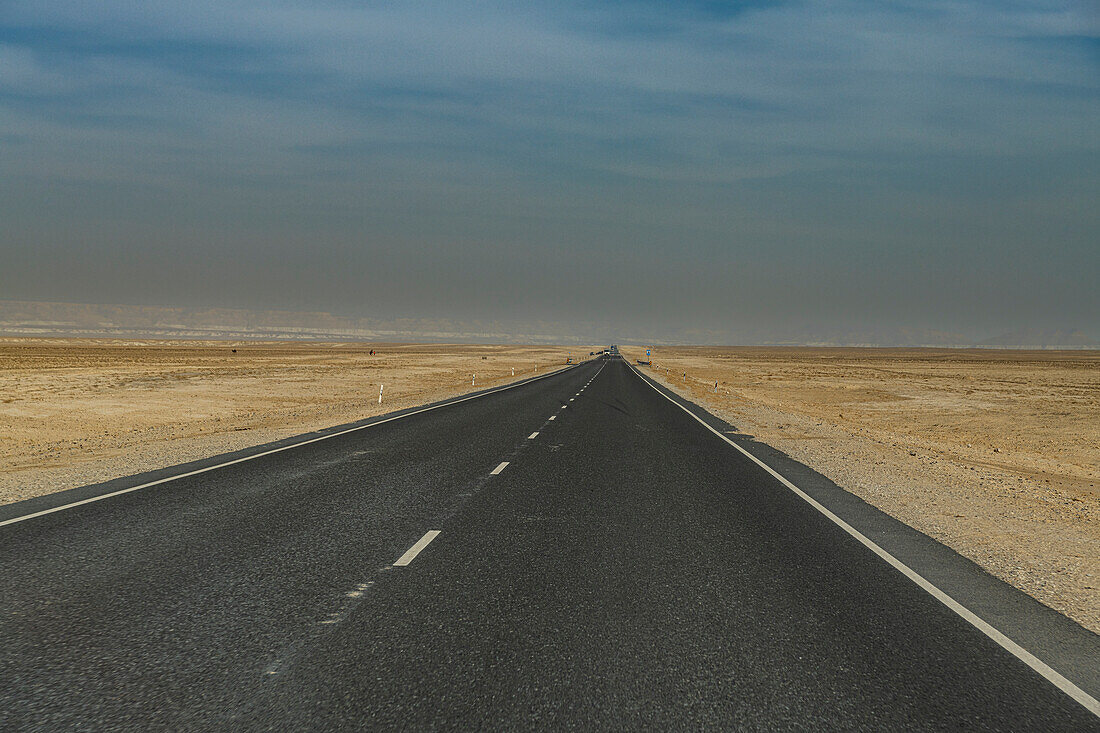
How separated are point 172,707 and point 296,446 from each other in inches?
472

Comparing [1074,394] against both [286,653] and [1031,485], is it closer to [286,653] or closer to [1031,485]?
→ [1031,485]

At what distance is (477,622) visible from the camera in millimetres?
5066

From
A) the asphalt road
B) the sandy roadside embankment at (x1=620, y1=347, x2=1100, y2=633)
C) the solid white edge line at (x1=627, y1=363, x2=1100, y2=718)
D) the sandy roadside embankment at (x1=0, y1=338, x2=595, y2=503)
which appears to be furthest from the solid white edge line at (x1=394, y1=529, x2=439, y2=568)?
the sandy roadside embankment at (x1=0, y1=338, x2=595, y2=503)

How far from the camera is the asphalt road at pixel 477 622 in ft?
12.6

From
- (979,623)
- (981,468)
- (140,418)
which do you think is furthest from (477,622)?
(140,418)

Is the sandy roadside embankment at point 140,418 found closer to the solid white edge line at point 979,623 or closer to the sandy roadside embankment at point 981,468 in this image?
the solid white edge line at point 979,623

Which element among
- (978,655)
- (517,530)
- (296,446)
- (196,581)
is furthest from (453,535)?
(296,446)

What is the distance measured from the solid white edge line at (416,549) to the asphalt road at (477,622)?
0.16 feet

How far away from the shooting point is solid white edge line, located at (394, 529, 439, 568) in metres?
6.59

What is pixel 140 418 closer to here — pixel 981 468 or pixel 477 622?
pixel 477 622

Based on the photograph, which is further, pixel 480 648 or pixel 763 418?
pixel 763 418

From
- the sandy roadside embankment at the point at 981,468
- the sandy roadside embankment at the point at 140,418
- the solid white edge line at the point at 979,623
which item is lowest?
the sandy roadside embankment at the point at 140,418

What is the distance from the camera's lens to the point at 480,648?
4605 millimetres

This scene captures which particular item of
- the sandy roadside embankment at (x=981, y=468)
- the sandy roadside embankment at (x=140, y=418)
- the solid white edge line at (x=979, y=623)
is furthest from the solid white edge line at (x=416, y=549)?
the sandy roadside embankment at (x=140, y=418)
